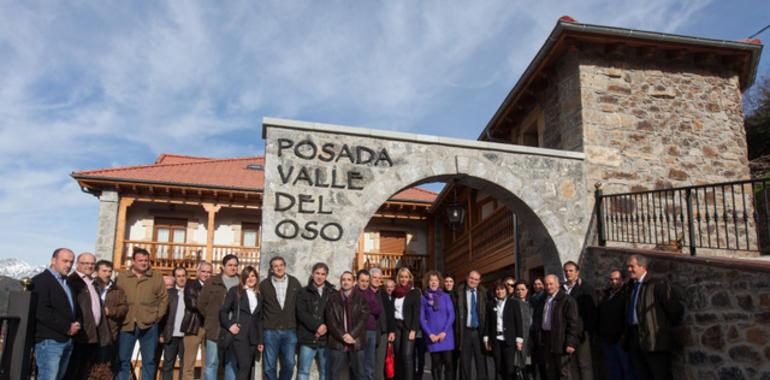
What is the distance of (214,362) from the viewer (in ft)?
19.1

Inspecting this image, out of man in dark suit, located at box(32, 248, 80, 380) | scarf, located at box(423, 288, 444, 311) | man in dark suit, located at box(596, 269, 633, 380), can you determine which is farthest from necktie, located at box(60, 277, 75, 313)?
man in dark suit, located at box(596, 269, 633, 380)

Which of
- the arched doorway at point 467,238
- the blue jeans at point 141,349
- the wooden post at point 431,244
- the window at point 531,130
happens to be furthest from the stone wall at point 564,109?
the wooden post at point 431,244

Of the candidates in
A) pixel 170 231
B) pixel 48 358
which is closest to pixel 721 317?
pixel 48 358

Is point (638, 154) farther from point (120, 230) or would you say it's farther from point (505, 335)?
point (120, 230)

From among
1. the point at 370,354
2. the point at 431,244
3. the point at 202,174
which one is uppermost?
the point at 202,174

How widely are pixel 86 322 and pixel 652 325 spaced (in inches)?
201

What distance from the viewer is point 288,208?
6.87 metres

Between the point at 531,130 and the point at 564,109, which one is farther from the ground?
the point at 531,130

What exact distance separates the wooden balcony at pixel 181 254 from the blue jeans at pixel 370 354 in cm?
1021

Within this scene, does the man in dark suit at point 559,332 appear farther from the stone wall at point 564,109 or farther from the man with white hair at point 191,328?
the man with white hair at point 191,328

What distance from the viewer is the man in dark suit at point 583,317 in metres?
5.85

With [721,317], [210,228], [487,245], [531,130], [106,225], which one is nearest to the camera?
[721,317]

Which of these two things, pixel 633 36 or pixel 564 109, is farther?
pixel 564 109

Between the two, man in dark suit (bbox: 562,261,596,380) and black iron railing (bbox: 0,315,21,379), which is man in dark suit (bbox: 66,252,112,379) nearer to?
black iron railing (bbox: 0,315,21,379)
